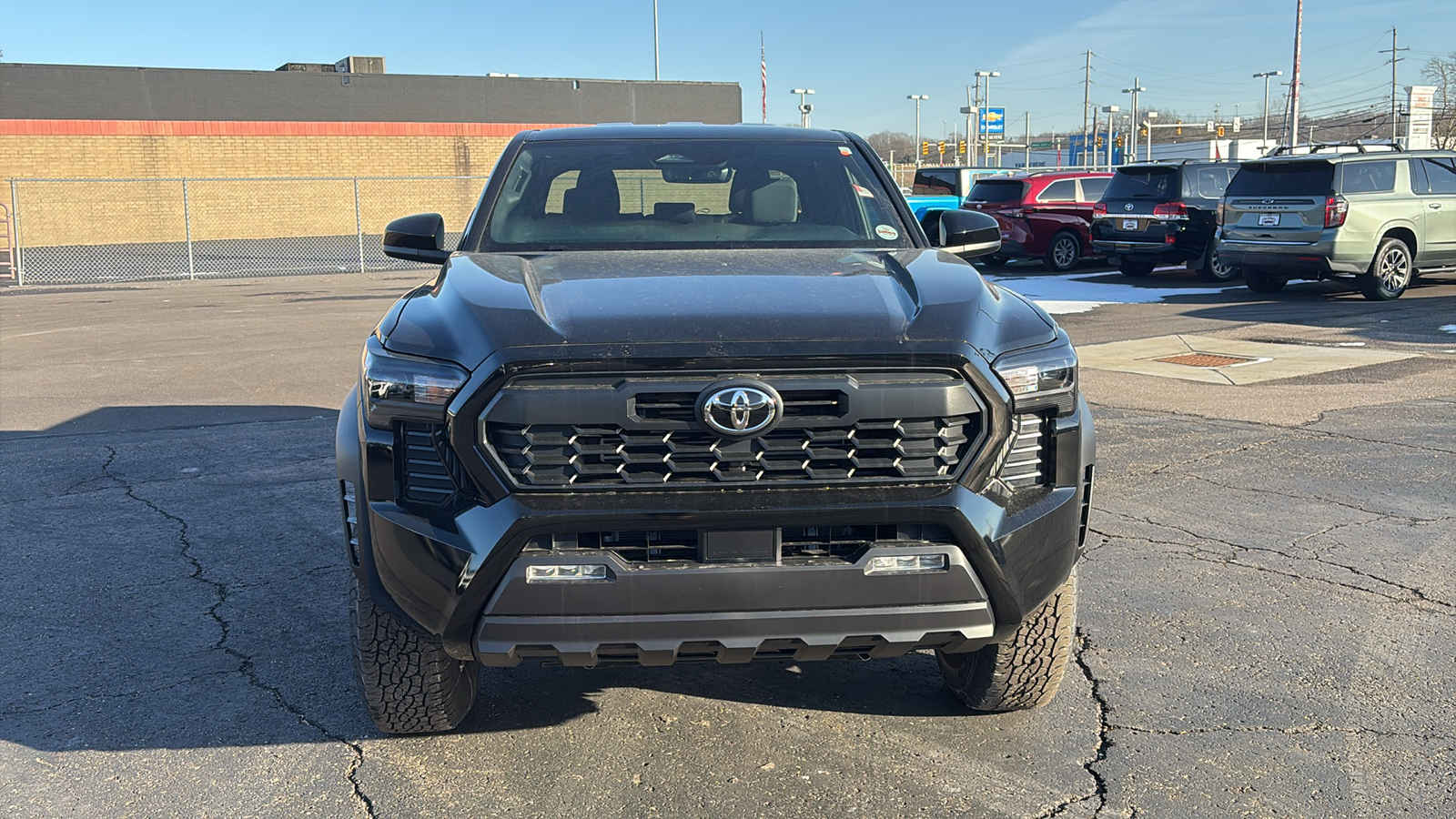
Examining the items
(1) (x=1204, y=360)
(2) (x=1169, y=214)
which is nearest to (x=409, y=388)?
(1) (x=1204, y=360)

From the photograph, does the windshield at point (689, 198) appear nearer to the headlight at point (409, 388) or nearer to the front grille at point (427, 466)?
the headlight at point (409, 388)

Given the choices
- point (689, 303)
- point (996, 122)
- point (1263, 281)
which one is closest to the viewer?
point (689, 303)

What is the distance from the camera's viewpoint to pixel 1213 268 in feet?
60.0

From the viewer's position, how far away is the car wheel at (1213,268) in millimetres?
18188

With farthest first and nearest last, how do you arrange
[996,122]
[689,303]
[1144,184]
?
[996,122], [1144,184], [689,303]

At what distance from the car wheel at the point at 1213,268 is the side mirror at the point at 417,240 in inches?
614

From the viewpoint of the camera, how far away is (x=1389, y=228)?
49.4 feet

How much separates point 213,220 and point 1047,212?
24176mm

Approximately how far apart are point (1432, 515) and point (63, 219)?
3464cm

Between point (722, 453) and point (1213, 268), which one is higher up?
point (722, 453)

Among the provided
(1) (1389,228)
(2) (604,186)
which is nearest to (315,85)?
(1) (1389,228)

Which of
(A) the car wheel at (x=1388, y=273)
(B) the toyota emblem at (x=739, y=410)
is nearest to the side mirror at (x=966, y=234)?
(B) the toyota emblem at (x=739, y=410)

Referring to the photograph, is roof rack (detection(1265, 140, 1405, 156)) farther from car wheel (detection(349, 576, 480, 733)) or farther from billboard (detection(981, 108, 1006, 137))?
billboard (detection(981, 108, 1006, 137))

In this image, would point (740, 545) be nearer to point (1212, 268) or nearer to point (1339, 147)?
point (1212, 268)
